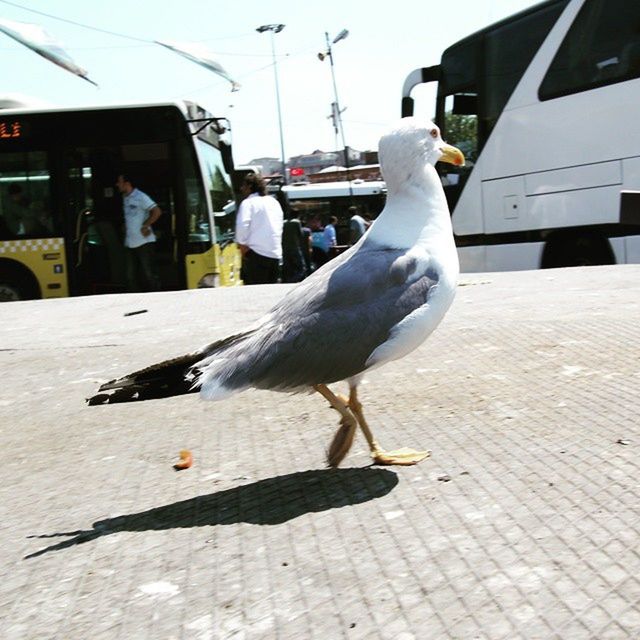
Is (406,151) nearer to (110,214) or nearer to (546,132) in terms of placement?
(546,132)

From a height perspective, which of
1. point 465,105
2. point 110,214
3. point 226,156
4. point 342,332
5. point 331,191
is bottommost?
point 342,332

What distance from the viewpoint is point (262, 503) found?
279cm

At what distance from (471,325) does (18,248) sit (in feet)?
24.7

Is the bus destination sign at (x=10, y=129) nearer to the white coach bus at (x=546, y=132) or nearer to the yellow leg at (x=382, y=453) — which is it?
the white coach bus at (x=546, y=132)

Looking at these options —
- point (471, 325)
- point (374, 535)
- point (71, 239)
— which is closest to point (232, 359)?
point (374, 535)

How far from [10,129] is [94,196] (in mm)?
1446

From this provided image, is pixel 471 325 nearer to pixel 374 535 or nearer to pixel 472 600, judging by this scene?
pixel 374 535

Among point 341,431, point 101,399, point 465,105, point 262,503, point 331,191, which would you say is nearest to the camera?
point 262,503

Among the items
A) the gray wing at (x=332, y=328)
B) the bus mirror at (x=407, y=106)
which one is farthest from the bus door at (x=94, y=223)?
the gray wing at (x=332, y=328)

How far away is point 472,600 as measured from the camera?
1994 millimetres

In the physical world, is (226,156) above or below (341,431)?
above

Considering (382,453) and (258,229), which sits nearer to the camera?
(382,453)

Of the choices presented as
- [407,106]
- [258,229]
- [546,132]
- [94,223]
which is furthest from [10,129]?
[546,132]

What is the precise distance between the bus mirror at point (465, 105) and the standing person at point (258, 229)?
335 cm
